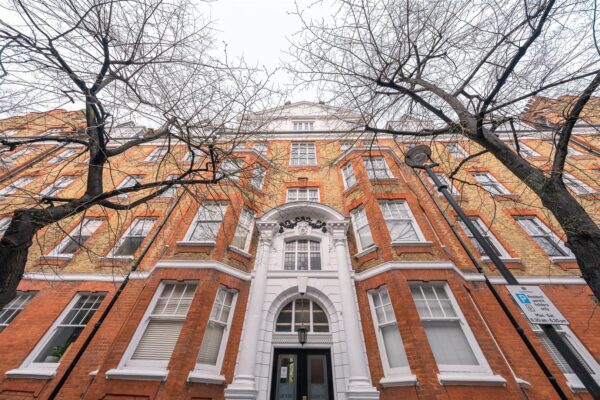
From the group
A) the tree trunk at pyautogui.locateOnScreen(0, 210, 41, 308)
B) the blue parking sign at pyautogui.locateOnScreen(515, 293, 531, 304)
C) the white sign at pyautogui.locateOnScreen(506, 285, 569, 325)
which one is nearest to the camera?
the tree trunk at pyautogui.locateOnScreen(0, 210, 41, 308)

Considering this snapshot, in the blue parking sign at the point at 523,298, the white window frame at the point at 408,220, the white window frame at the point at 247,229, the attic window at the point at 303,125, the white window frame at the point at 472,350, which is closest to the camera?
the blue parking sign at the point at 523,298

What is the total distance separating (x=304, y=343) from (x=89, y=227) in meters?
10.9

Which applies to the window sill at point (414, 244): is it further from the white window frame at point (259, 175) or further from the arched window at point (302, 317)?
the white window frame at point (259, 175)

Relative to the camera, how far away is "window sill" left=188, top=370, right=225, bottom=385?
6262mm

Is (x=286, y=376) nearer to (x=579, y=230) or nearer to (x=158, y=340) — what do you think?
(x=158, y=340)

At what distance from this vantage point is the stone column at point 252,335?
6.27 m

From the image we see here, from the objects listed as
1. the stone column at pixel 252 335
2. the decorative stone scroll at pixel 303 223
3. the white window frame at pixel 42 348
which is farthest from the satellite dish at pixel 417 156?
the white window frame at pixel 42 348

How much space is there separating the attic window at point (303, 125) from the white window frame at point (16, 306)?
1567 cm

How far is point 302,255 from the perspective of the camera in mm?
9852

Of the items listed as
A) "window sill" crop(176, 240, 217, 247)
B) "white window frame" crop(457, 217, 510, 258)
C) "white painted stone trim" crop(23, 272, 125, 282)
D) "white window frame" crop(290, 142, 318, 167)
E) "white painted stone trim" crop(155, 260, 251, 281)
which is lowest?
"white painted stone trim" crop(23, 272, 125, 282)

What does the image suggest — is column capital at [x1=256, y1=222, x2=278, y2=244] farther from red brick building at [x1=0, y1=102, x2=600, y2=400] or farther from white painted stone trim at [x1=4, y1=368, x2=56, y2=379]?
white painted stone trim at [x1=4, y1=368, x2=56, y2=379]

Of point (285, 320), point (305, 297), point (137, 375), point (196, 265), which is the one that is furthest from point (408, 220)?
point (137, 375)

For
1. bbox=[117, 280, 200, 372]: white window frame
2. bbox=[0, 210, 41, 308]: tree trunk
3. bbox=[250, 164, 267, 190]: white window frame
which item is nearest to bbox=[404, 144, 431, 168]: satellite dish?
bbox=[250, 164, 267, 190]: white window frame

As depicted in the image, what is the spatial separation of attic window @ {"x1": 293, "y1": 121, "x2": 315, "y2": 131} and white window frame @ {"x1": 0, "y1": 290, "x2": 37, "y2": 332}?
1567cm
